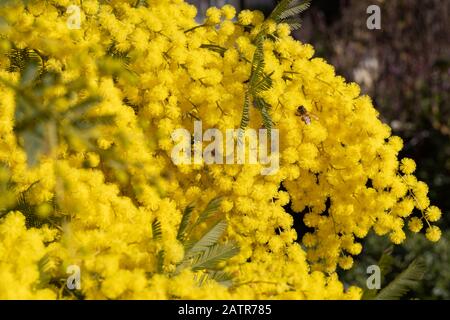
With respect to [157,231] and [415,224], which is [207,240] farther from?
[415,224]

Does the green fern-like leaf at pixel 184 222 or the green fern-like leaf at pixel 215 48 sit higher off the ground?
the green fern-like leaf at pixel 215 48

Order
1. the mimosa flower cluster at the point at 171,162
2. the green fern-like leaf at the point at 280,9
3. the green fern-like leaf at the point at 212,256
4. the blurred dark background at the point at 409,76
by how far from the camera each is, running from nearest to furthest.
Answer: the mimosa flower cluster at the point at 171,162, the green fern-like leaf at the point at 212,256, the green fern-like leaf at the point at 280,9, the blurred dark background at the point at 409,76

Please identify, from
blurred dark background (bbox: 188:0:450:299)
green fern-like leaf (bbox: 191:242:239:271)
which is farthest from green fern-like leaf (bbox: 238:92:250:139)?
blurred dark background (bbox: 188:0:450:299)

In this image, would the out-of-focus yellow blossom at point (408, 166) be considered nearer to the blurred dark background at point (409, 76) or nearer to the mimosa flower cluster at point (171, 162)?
the mimosa flower cluster at point (171, 162)

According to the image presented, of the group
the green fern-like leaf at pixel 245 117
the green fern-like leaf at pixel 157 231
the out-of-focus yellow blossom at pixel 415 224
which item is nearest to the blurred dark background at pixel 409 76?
the out-of-focus yellow blossom at pixel 415 224
